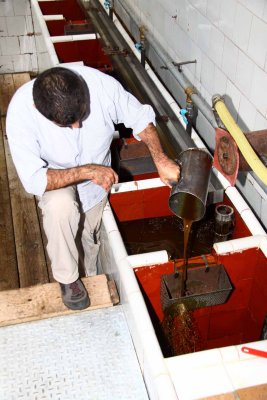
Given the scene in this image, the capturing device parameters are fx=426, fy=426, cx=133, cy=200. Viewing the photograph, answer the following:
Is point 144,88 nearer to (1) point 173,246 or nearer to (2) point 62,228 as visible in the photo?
(1) point 173,246

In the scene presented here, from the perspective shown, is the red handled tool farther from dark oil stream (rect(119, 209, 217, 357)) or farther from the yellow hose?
the yellow hose

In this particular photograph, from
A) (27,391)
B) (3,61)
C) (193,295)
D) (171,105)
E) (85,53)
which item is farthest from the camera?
(3,61)

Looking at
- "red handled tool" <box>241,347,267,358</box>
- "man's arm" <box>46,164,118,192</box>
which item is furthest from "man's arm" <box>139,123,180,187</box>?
"red handled tool" <box>241,347,267,358</box>

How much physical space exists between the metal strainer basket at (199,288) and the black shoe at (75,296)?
0.42 metres

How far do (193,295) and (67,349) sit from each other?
70 cm

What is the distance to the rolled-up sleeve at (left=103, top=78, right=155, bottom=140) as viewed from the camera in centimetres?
239

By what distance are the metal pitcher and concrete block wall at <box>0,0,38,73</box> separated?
186 inches

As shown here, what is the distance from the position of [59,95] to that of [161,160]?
27.0 inches

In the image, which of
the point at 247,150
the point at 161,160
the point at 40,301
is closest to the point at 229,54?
the point at 161,160

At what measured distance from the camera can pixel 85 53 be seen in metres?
4.82

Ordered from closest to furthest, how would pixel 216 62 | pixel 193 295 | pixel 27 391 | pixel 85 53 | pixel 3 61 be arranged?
pixel 27 391, pixel 193 295, pixel 216 62, pixel 85 53, pixel 3 61

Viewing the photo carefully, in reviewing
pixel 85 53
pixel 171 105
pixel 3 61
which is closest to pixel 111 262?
pixel 171 105

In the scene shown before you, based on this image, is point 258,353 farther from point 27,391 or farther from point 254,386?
point 27,391

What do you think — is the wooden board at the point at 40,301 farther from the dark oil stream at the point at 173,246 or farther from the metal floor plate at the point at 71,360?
the dark oil stream at the point at 173,246
